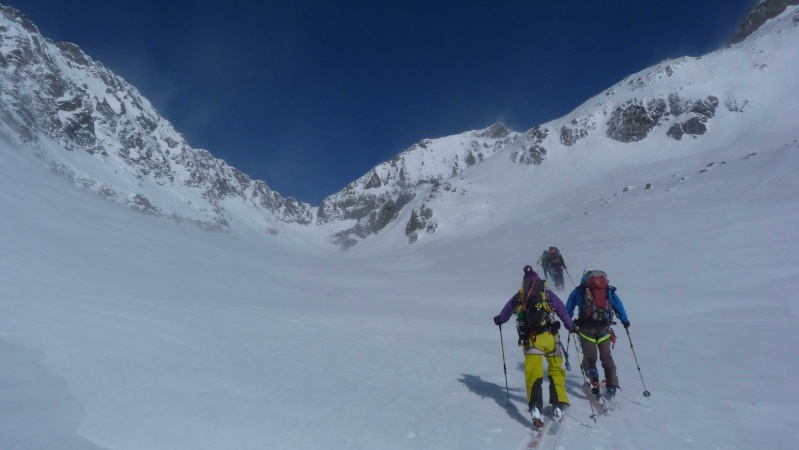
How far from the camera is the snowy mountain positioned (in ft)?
222

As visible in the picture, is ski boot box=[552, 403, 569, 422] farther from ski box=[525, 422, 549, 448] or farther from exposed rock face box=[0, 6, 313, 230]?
exposed rock face box=[0, 6, 313, 230]

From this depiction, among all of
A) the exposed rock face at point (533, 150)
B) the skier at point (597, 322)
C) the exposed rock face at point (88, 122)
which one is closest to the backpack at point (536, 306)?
the skier at point (597, 322)

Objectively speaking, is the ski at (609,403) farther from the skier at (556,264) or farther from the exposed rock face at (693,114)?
the exposed rock face at (693,114)

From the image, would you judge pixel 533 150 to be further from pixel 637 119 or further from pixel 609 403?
pixel 609 403

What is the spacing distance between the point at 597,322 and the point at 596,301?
0.32m

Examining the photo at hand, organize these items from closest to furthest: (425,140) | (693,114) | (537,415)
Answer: (537,415), (693,114), (425,140)

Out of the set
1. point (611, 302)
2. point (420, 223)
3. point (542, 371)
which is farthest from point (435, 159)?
point (542, 371)

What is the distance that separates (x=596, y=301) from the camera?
6887 mm

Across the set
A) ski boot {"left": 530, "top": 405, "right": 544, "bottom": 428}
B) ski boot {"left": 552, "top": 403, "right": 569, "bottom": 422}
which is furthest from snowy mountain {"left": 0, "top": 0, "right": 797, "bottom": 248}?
ski boot {"left": 530, "top": 405, "right": 544, "bottom": 428}

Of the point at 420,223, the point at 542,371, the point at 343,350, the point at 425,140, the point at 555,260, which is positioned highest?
the point at 425,140

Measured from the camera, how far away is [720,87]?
6975 centimetres

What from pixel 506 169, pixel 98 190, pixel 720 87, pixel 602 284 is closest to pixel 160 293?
pixel 602 284

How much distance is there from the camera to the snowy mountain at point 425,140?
222 ft

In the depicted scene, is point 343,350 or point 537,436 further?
point 343,350
